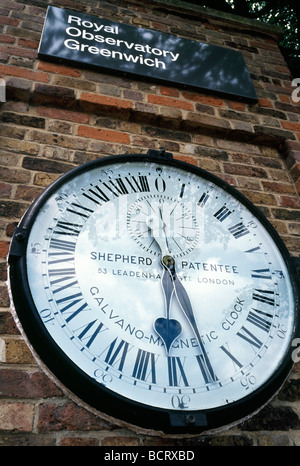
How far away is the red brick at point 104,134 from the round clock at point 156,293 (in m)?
0.18

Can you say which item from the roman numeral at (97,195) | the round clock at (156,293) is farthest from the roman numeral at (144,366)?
the roman numeral at (97,195)

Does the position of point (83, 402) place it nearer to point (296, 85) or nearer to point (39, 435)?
point (39, 435)

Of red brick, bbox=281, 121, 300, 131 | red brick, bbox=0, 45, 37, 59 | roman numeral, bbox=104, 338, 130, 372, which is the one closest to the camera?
roman numeral, bbox=104, 338, 130, 372

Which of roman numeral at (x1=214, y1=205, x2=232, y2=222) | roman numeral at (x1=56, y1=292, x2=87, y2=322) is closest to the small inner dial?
roman numeral at (x1=214, y1=205, x2=232, y2=222)

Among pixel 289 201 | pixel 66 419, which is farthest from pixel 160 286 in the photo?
pixel 289 201

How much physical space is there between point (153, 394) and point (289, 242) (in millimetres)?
911

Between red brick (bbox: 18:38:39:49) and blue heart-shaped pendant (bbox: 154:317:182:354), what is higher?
red brick (bbox: 18:38:39:49)

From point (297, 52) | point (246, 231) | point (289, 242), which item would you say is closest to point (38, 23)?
point (246, 231)

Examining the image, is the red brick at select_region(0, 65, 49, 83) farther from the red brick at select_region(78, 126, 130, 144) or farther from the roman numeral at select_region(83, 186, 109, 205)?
the roman numeral at select_region(83, 186, 109, 205)

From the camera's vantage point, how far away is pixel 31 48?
1.81 meters

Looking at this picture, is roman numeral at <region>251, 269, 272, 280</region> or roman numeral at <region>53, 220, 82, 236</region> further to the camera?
roman numeral at <region>251, 269, 272, 280</region>

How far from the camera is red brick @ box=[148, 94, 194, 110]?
184 cm

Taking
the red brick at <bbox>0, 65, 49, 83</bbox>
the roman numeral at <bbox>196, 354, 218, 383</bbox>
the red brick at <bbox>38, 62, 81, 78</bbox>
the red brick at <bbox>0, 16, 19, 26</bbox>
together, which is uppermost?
the red brick at <bbox>0, 16, 19, 26</bbox>

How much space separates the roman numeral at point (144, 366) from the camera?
1091 millimetres
